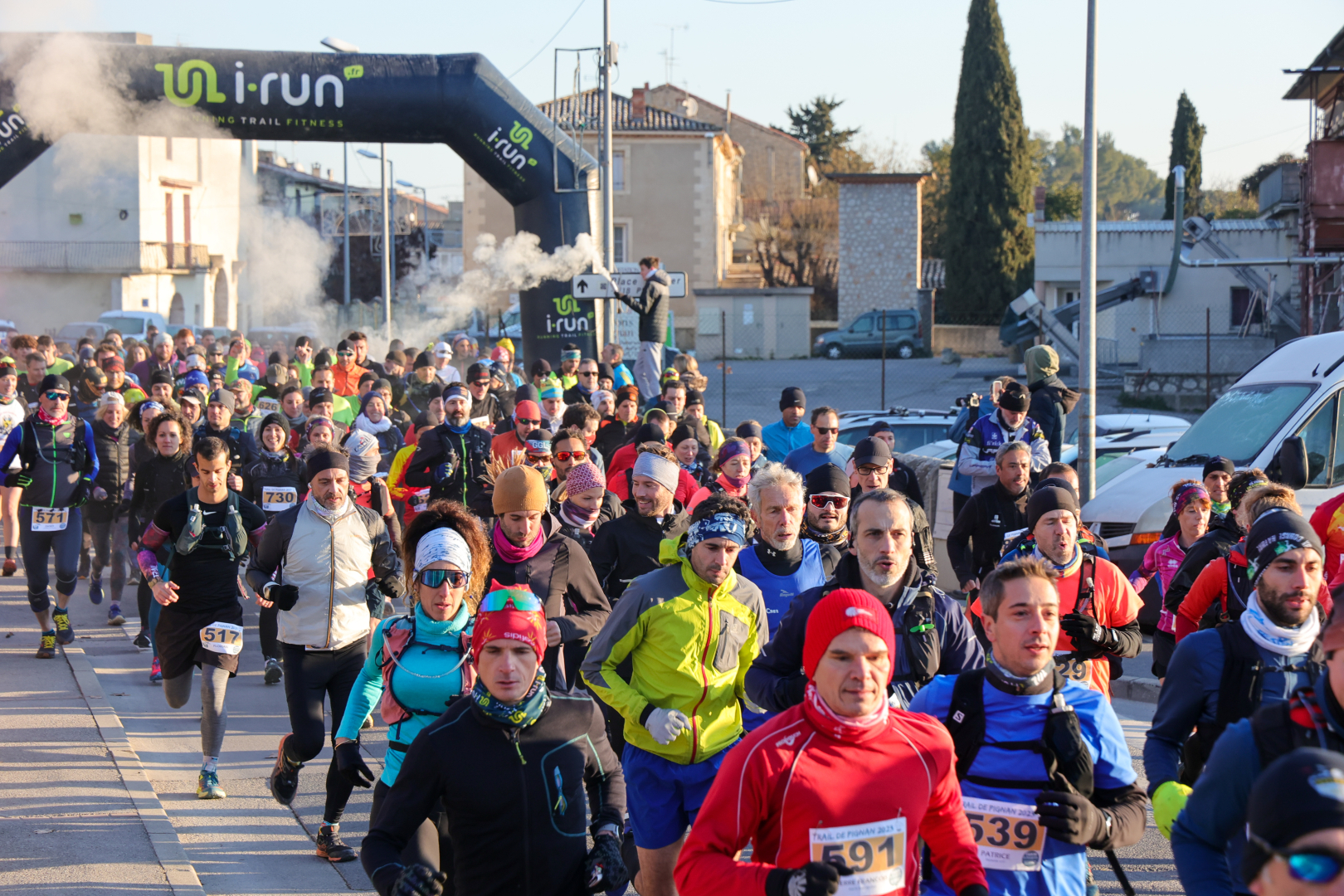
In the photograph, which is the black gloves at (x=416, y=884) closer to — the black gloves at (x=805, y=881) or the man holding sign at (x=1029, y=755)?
the black gloves at (x=805, y=881)

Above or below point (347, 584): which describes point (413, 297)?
above

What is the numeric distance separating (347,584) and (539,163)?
11.2m

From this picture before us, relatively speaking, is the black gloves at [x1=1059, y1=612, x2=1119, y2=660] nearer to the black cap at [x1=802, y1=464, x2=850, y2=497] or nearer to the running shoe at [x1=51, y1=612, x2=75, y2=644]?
the black cap at [x1=802, y1=464, x2=850, y2=497]

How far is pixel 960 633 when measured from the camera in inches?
170

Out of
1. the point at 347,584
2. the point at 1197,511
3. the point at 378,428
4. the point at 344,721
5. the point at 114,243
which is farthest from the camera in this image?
the point at 114,243

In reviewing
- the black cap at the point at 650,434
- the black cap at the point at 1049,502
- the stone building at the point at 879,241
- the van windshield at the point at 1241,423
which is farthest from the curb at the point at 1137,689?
the stone building at the point at 879,241

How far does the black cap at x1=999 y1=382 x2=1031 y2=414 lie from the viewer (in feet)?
27.9

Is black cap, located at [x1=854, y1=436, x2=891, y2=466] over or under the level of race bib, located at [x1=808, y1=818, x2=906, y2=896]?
over

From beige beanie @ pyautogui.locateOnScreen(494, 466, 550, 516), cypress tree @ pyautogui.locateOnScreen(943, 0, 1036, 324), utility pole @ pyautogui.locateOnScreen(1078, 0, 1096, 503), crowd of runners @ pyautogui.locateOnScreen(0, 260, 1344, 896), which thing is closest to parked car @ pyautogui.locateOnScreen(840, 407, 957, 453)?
utility pole @ pyautogui.locateOnScreen(1078, 0, 1096, 503)

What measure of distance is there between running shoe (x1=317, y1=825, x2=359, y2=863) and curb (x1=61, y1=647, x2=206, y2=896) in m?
0.54

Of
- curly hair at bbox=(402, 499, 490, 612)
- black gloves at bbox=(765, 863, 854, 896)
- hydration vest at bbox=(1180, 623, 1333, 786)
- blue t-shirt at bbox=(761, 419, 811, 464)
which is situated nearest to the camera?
black gloves at bbox=(765, 863, 854, 896)

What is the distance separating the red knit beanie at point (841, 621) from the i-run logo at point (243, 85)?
14.0 meters

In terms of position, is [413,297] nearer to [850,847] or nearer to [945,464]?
[945,464]

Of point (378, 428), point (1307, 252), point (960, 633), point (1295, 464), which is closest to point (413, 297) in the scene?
point (1307, 252)
